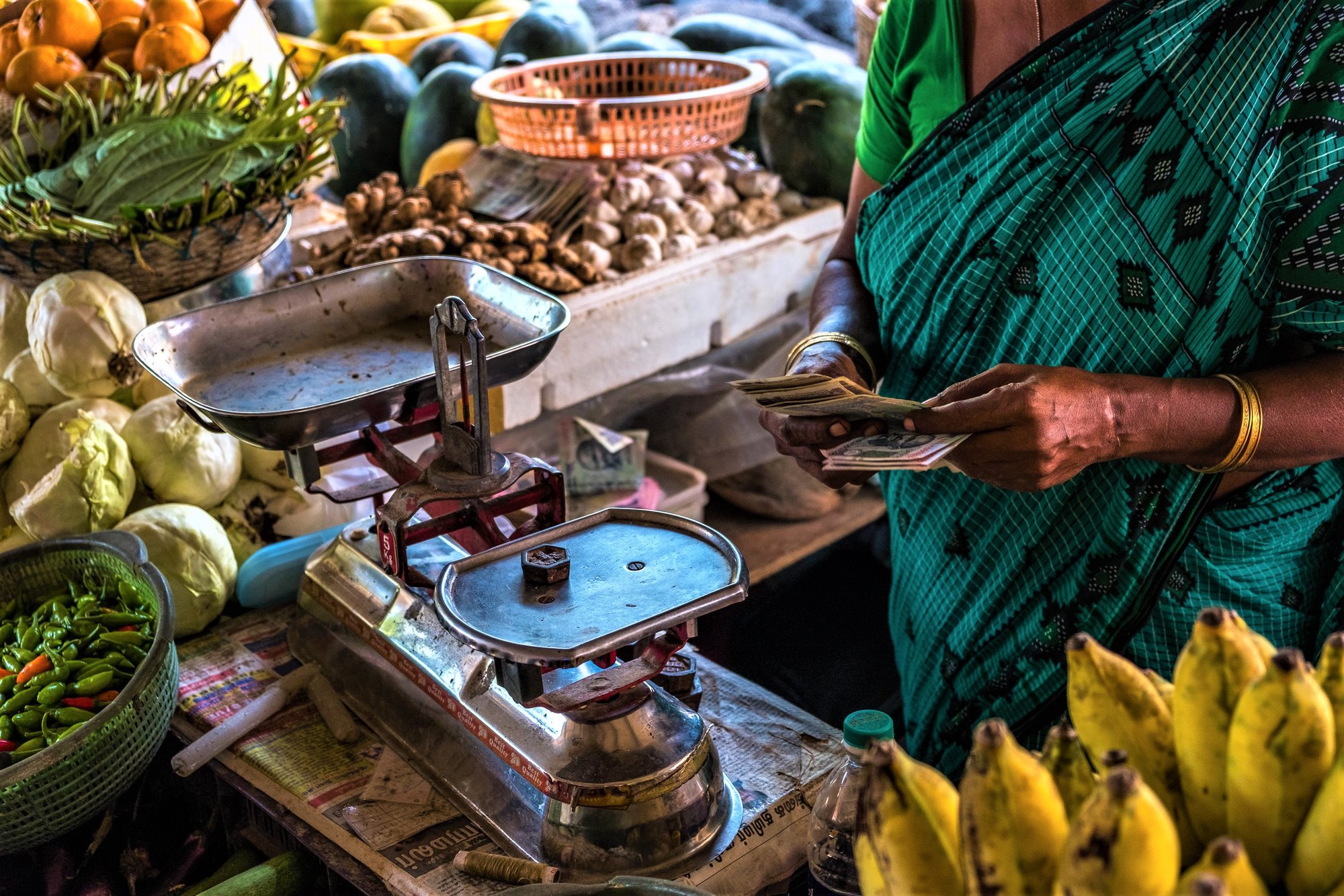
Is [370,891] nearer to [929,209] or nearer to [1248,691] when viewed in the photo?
[1248,691]

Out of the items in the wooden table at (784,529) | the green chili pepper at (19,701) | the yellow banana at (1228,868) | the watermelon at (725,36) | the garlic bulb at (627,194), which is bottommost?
the wooden table at (784,529)

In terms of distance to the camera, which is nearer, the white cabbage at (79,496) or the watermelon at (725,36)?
the white cabbage at (79,496)

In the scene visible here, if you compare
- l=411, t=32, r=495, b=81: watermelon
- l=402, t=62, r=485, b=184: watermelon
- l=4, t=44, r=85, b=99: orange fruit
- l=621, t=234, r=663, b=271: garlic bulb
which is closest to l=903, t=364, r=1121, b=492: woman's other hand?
l=621, t=234, r=663, b=271: garlic bulb

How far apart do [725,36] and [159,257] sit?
2.35 m

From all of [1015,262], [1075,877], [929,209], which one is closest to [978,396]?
[1015,262]

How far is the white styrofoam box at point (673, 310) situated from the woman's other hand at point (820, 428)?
45.1 inches

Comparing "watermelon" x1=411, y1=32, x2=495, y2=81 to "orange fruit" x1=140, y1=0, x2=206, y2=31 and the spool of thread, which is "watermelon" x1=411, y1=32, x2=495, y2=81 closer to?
"orange fruit" x1=140, y1=0, x2=206, y2=31

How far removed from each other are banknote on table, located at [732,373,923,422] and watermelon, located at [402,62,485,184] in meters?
2.36

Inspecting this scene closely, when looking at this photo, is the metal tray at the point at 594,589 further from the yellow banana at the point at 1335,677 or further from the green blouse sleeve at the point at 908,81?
the green blouse sleeve at the point at 908,81

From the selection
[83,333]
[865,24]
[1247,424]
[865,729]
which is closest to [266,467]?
[83,333]

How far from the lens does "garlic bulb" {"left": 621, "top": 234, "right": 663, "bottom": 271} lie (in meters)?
2.85

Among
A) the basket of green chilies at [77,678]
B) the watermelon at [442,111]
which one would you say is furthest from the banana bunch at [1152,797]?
the watermelon at [442,111]

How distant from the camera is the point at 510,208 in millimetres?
2861

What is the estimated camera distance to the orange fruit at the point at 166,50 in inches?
101
